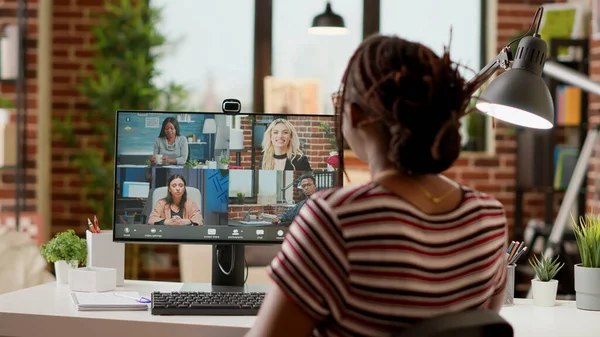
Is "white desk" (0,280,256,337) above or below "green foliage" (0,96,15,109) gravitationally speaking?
below

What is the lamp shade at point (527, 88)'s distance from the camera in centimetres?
166

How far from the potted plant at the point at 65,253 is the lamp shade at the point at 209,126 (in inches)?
19.2

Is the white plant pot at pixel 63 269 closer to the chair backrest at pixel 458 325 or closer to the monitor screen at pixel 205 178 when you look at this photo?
the monitor screen at pixel 205 178

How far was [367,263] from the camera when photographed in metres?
1.12

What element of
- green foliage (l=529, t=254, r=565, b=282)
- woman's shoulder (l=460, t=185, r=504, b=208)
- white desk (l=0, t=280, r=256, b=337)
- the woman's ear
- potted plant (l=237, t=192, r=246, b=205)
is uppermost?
the woman's ear

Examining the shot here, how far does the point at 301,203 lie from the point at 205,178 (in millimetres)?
252

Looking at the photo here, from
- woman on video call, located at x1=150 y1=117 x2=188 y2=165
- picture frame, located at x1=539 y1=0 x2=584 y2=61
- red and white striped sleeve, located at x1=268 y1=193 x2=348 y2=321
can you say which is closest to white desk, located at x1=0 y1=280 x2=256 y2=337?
woman on video call, located at x1=150 y1=117 x2=188 y2=165

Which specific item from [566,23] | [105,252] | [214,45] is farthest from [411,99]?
[214,45]

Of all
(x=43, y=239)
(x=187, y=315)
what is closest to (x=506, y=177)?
(x=43, y=239)

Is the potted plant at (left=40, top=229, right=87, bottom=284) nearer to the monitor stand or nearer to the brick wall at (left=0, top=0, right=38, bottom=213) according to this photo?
the monitor stand

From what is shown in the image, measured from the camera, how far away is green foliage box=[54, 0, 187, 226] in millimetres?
4453

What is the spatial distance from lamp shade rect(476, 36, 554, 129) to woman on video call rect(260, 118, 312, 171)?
0.51 m

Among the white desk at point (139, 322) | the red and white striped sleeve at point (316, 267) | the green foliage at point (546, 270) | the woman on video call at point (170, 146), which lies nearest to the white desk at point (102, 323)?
the white desk at point (139, 322)

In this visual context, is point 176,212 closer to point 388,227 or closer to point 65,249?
point 65,249
